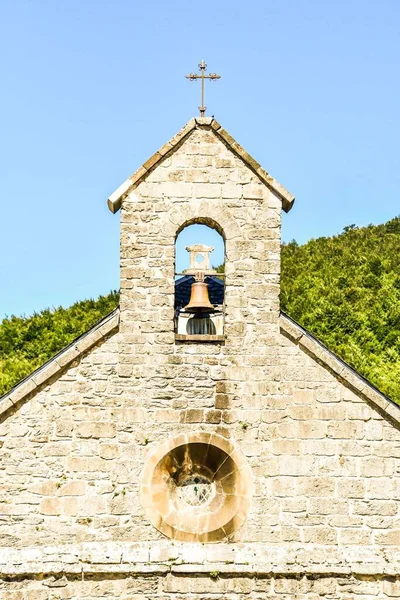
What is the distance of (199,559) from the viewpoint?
921 cm

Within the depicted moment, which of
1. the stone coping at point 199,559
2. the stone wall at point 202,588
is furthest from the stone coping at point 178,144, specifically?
the stone wall at point 202,588

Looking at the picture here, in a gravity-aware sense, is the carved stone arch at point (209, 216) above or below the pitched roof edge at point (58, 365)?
above

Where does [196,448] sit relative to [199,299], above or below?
below

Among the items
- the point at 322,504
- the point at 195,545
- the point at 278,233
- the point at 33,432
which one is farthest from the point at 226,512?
the point at 278,233

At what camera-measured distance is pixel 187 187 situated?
9891mm

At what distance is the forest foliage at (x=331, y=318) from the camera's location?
23.1 m

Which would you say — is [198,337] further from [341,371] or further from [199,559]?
[199,559]

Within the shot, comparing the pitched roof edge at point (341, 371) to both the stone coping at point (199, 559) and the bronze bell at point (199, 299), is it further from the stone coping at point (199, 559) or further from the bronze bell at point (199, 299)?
the stone coping at point (199, 559)

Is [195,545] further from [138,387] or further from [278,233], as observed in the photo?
[278,233]

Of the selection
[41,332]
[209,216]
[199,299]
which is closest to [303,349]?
[199,299]

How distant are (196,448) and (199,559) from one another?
4.32ft

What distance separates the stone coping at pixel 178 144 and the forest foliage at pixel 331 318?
1115 centimetres

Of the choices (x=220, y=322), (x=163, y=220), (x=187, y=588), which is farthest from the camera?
(x=220, y=322)

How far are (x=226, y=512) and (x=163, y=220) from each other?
375cm
